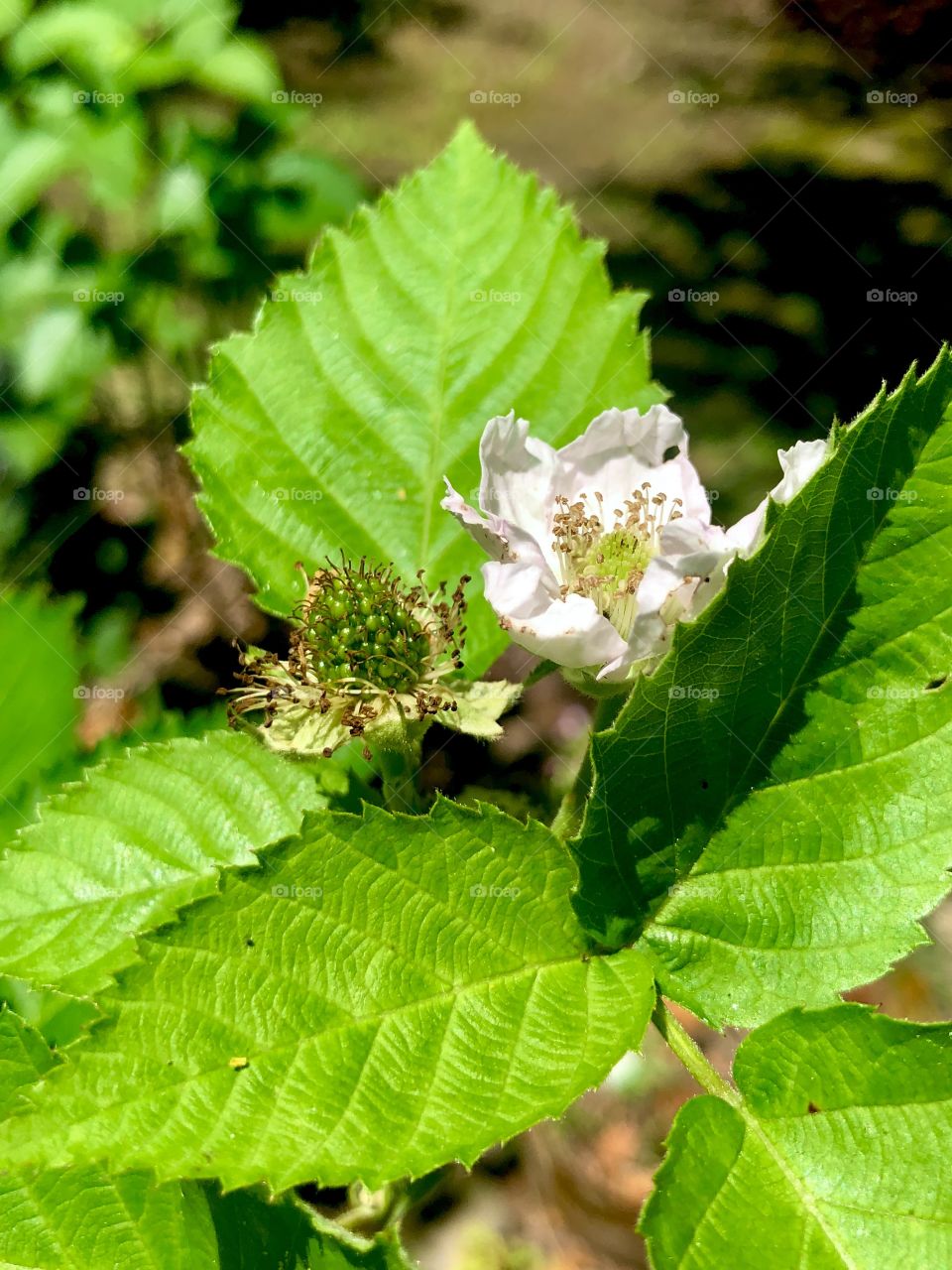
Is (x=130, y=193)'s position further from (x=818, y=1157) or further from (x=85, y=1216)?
(x=818, y=1157)

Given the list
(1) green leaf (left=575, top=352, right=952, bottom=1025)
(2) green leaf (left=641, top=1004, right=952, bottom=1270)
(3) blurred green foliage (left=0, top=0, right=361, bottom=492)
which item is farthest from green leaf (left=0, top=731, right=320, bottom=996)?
(3) blurred green foliage (left=0, top=0, right=361, bottom=492)

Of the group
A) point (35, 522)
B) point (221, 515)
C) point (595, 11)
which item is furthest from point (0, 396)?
point (595, 11)

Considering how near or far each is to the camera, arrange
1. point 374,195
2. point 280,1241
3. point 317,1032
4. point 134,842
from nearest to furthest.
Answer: point 317,1032, point 280,1241, point 134,842, point 374,195

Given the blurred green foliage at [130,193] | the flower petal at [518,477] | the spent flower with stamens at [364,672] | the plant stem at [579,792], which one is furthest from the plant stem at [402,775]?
the blurred green foliage at [130,193]

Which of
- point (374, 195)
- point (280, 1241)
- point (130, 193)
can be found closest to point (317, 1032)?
point (280, 1241)

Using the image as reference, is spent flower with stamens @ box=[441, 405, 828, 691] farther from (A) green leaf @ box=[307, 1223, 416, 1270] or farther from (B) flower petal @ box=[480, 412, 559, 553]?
(A) green leaf @ box=[307, 1223, 416, 1270]

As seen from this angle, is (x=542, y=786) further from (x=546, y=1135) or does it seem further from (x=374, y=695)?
(x=374, y=695)

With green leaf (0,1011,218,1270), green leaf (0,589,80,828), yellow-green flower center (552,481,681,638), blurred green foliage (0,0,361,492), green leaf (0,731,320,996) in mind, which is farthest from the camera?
blurred green foliage (0,0,361,492)
